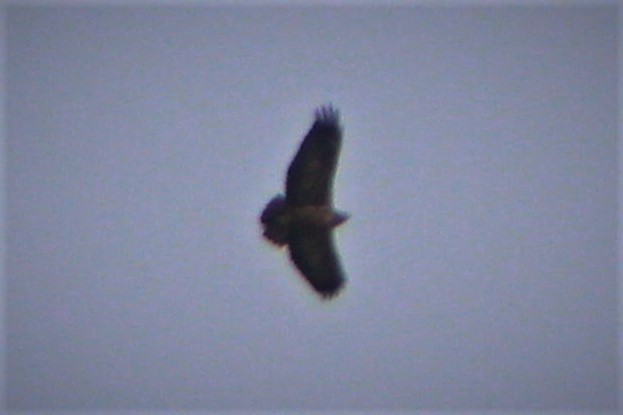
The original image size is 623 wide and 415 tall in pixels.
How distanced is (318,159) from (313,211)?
36 centimetres

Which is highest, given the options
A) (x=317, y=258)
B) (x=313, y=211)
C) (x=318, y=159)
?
(x=318, y=159)

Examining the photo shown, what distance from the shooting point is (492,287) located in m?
6.27

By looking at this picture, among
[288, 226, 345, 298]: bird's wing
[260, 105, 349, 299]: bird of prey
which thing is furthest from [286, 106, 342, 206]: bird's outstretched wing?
[288, 226, 345, 298]: bird's wing

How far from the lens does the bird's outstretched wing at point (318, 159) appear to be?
13.5ft

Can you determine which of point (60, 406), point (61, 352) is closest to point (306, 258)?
point (61, 352)

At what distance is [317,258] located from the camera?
437 cm

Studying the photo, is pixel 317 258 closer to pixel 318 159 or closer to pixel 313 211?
pixel 313 211

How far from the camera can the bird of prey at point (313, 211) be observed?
13.6ft

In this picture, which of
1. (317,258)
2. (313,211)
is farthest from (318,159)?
(317,258)

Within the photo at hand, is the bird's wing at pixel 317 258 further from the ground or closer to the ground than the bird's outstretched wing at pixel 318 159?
closer to the ground

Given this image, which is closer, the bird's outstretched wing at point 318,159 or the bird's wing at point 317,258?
the bird's outstretched wing at point 318,159

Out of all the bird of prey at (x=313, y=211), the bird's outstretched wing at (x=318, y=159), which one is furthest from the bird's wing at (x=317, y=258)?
the bird's outstretched wing at (x=318, y=159)

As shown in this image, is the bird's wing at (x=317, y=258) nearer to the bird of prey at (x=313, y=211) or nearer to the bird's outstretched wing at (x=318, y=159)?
the bird of prey at (x=313, y=211)

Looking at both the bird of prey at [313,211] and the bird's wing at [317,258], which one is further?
the bird's wing at [317,258]
